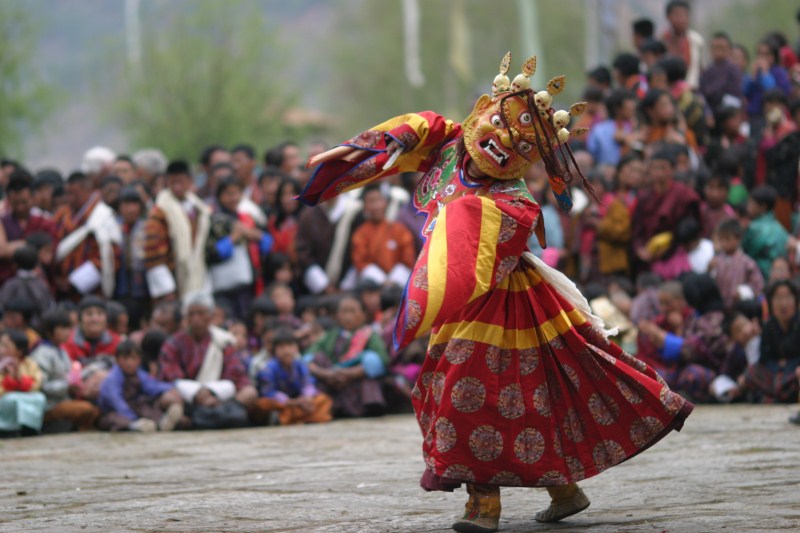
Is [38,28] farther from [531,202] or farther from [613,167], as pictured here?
[531,202]

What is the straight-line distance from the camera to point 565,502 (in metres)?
5.28

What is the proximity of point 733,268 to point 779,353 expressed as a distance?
3.32 ft

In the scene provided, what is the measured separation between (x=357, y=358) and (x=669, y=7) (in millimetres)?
5536

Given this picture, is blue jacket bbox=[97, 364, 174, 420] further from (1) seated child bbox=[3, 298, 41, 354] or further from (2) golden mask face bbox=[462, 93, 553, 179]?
(2) golden mask face bbox=[462, 93, 553, 179]

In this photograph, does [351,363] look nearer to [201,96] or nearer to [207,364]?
[207,364]

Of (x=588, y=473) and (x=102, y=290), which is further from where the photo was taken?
(x=102, y=290)

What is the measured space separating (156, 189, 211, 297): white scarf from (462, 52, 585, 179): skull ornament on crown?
217 inches

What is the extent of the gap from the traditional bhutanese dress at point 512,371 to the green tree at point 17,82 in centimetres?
2840

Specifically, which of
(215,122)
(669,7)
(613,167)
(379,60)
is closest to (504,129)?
(613,167)

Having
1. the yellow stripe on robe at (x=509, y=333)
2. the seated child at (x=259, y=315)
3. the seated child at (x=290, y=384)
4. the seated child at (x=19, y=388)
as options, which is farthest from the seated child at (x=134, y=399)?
the yellow stripe on robe at (x=509, y=333)

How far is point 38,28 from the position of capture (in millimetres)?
32062

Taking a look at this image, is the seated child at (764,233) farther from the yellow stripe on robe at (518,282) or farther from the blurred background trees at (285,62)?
the blurred background trees at (285,62)

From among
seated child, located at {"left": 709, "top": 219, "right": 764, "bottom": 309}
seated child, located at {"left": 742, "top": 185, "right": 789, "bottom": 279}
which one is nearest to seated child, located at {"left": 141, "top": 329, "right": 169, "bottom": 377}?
seated child, located at {"left": 709, "top": 219, "right": 764, "bottom": 309}

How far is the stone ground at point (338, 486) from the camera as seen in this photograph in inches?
204
